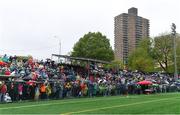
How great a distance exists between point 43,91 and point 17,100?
2523mm

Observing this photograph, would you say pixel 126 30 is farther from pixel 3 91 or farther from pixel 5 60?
pixel 3 91

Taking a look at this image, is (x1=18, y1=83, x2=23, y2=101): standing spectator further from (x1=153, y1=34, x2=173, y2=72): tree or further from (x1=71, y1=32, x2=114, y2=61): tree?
(x1=153, y1=34, x2=173, y2=72): tree

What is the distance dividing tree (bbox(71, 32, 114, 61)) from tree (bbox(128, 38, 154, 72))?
23.9 feet

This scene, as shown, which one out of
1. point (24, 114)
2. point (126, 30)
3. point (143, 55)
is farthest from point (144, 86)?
point (126, 30)

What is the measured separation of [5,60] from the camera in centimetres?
3362

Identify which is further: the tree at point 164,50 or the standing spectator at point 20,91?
the tree at point 164,50

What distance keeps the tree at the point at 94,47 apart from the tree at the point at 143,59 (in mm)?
7297

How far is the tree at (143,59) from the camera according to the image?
283ft

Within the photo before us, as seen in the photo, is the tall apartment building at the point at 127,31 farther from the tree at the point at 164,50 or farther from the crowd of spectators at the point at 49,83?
the crowd of spectators at the point at 49,83

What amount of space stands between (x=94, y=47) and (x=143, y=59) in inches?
445

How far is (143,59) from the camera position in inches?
3415

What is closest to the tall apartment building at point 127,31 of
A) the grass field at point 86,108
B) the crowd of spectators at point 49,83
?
the crowd of spectators at point 49,83

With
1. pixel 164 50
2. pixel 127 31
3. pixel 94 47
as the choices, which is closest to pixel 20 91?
pixel 94 47


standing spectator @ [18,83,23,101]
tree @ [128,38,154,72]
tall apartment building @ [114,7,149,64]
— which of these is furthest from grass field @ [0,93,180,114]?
tall apartment building @ [114,7,149,64]
